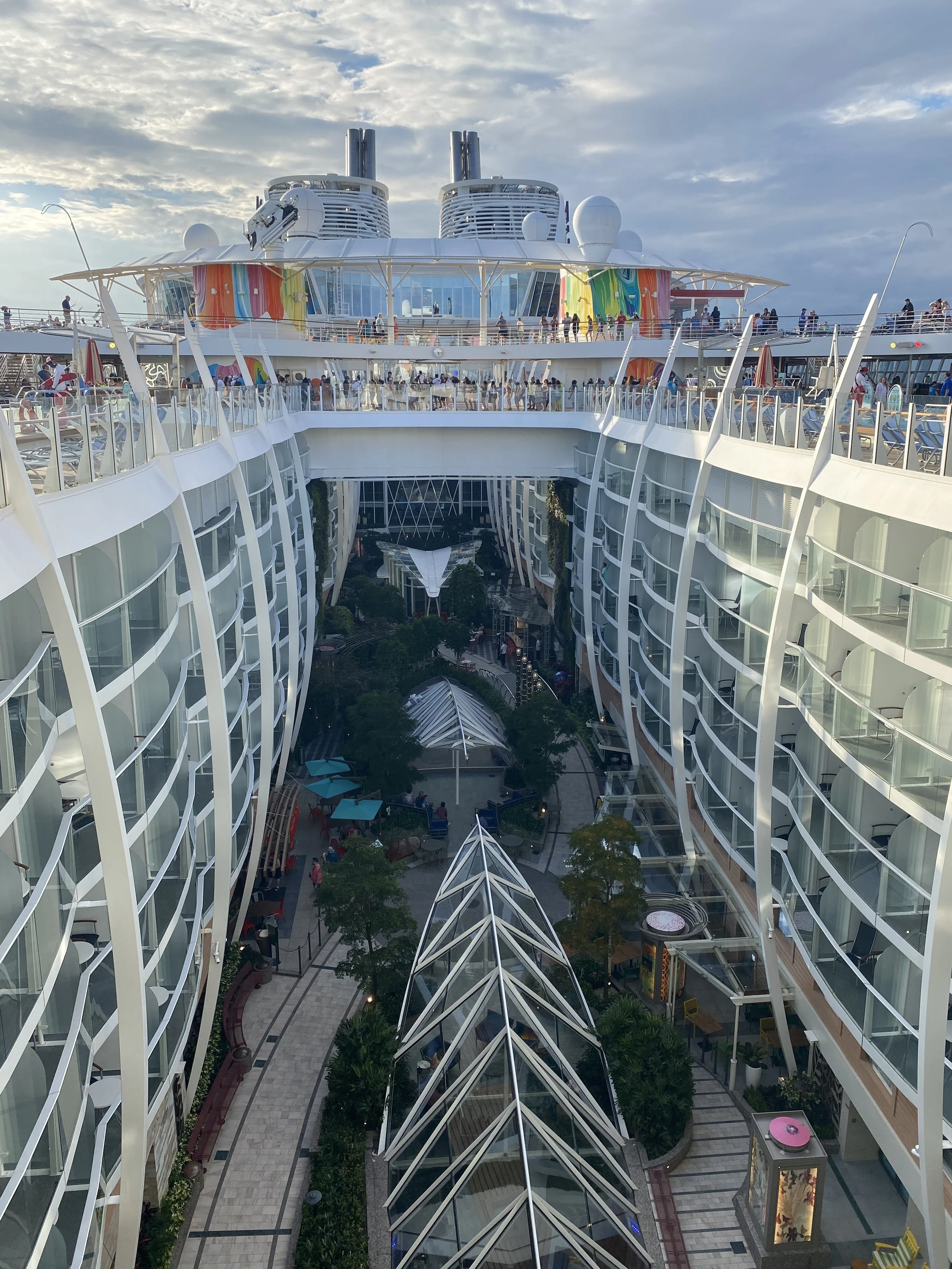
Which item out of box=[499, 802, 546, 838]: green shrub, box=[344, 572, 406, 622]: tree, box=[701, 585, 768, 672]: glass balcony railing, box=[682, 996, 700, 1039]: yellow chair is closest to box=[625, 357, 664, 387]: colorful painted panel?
box=[344, 572, 406, 622]: tree

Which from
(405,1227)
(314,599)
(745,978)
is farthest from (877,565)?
(314,599)

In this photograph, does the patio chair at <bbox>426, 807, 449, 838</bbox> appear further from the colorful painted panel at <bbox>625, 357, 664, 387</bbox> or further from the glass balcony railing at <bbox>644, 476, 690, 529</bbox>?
the colorful painted panel at <bbox>625, 357, 664, 387</bbox>

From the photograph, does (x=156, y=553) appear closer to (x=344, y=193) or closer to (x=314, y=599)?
(x=314, y=599)

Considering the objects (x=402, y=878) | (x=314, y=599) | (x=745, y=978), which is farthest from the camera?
(x=314, y=599)

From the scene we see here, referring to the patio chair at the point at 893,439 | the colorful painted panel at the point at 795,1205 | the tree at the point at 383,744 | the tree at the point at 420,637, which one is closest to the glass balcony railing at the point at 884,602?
the patio chair at the point at 893,439

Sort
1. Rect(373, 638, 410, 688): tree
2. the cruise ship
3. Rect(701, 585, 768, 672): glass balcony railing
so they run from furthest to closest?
Rect(373, 638, 410, 688): tree, Rect(701, 585, 768, 672): glass balcony railing, the cruise ship

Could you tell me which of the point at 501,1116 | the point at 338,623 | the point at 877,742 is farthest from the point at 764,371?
the point at 338,623
